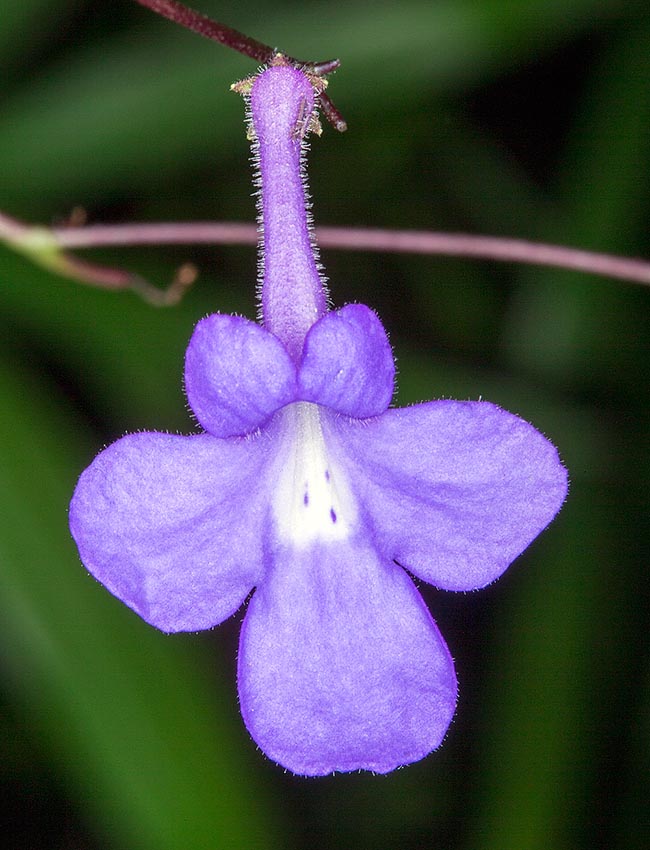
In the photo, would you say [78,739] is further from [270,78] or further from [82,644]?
[270,78]

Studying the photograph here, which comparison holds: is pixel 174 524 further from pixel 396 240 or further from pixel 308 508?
pixel 396 240

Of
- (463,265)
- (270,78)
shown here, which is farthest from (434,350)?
(270,78)

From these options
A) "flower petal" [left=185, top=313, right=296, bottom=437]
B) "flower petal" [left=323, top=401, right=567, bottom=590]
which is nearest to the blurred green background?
"flower petal" [left=323, top=401, right=567, bottom=590]

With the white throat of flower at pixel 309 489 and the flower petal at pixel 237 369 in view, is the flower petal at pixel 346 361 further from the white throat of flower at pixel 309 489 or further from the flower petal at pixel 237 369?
the white throat of flower at pixel 309 489

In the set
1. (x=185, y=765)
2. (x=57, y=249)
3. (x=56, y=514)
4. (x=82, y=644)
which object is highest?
(x=57, y=249)

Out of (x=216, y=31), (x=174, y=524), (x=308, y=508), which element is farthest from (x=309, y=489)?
(x=216, y=31)
